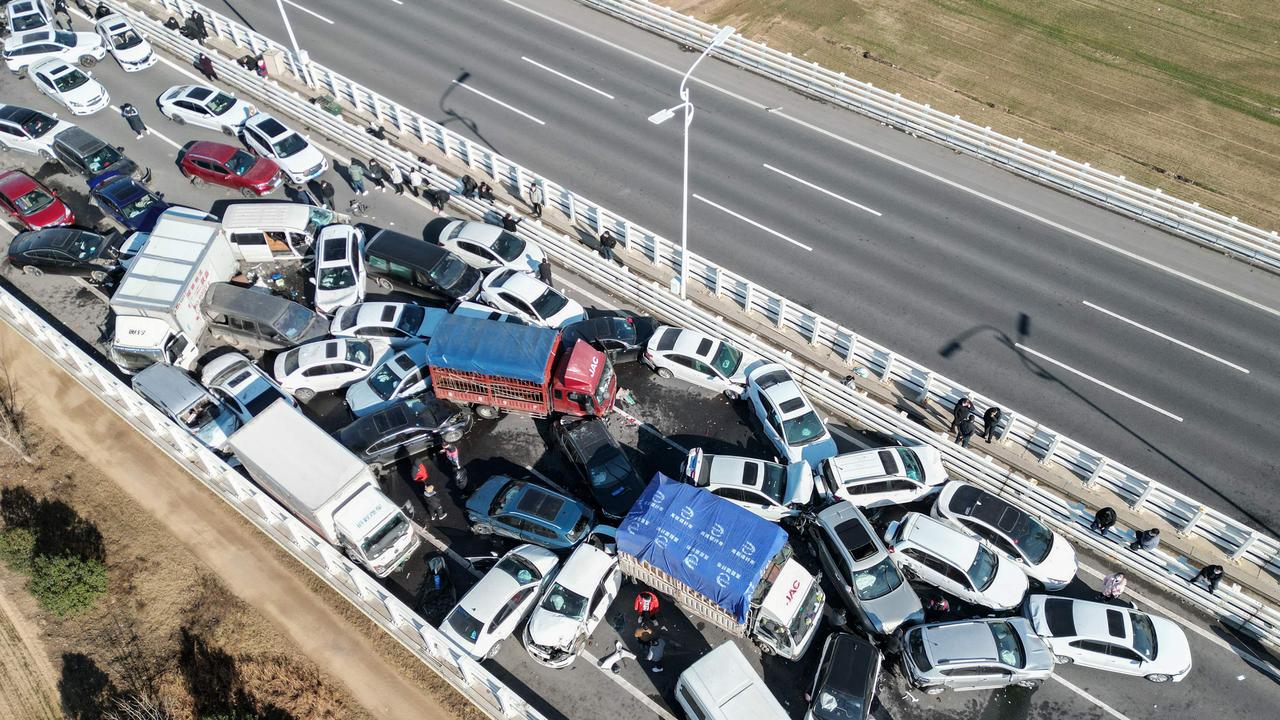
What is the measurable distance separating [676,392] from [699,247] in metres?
7.08

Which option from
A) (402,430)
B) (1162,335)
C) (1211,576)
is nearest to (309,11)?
(402,430)

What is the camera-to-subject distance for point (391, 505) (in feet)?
76.4

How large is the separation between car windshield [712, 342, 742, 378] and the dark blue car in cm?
2201

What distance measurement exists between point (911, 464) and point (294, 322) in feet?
66.6

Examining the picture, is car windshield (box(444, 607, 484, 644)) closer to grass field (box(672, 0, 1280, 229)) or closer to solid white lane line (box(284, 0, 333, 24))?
grass field (box(672, 0, 1280, 229))

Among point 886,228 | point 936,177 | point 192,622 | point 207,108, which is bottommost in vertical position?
point 192,622

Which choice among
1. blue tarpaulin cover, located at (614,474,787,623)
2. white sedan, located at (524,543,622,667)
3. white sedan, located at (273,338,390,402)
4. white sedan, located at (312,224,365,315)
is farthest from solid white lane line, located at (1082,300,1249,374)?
white sedan, located at (312,224,365,315)

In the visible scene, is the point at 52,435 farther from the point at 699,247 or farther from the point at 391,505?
the point at 699,247

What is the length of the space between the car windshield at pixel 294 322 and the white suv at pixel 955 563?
19820 mm

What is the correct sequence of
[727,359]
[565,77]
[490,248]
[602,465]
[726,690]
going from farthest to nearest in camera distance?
[565,77] < [490,248] < [727,359] < [602,465] < [726,690]

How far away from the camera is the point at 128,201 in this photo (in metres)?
32.8

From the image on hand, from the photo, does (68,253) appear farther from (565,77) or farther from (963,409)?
(963,409)

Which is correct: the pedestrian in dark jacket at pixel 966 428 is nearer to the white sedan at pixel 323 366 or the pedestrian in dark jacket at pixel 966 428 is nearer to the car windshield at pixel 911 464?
the car windshield at pixel 911 464

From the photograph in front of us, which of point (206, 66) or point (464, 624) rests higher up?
point (206, 66)
